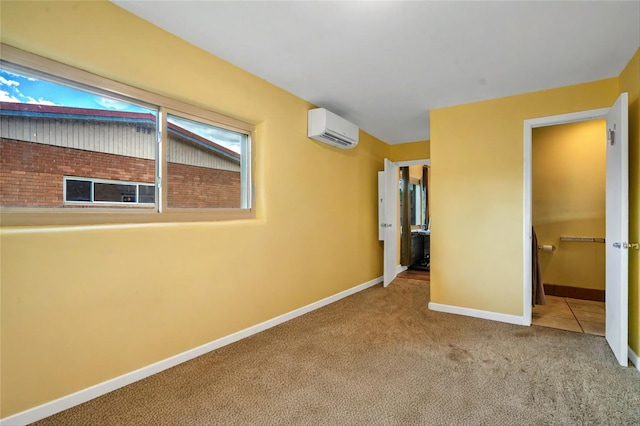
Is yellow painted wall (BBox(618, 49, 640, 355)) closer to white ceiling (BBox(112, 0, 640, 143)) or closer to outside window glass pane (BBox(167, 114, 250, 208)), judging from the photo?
white ceiling (BBox(112, 0, 640, 143))

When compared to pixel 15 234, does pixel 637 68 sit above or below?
above

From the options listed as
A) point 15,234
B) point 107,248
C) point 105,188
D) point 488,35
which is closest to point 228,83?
point 105,188

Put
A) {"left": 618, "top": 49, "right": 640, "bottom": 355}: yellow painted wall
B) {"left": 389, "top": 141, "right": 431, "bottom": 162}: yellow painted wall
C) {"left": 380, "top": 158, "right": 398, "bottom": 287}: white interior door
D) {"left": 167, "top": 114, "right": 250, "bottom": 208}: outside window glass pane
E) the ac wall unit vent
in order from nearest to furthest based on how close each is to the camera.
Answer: {"left": 618, "top": 49, "right": 640, "bottom": 355}: yellow painted wall
{"left": 167, "top": 114, "right": 250, "bottom": 208}: outside window glass pane
the ac wall unit vent
{"left": 380, "top": 158, "right": 398, "bottom": 287}: white interior door
{"left": 389, "top": 141, "right": 431, "bottom": 162}: yellow painted wall

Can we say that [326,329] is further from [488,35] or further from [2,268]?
[488,35]

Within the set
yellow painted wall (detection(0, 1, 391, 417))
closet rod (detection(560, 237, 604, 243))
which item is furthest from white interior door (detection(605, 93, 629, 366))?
yellow painted wall (detection(0, 1, 391, 417))

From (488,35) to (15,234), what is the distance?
3.24 meters

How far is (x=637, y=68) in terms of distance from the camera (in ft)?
7.88

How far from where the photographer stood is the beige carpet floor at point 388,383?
1.73 m

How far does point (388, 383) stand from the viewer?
2.07m

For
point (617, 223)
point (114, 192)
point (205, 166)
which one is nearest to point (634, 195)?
point (617, 223)

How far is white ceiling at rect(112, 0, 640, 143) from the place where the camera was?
1.94m

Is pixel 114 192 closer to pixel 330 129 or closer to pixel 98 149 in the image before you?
pixel 98 149

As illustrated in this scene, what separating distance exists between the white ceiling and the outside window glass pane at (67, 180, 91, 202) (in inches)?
46.4

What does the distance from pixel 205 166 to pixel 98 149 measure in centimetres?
85
